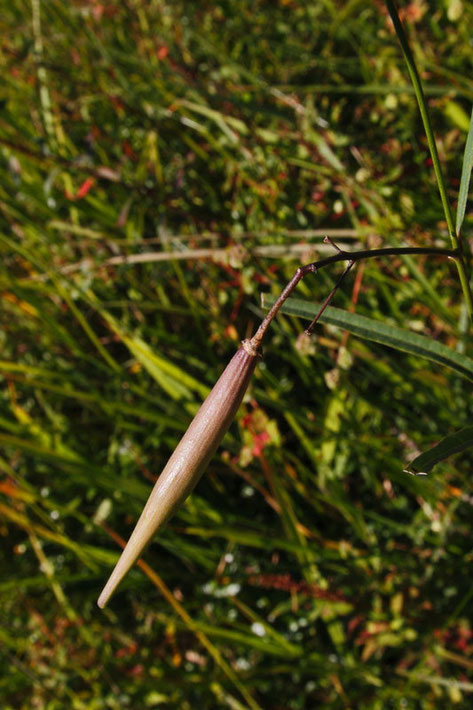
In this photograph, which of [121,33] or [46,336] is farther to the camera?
[121,33]

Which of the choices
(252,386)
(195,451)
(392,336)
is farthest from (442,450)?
(252,386)

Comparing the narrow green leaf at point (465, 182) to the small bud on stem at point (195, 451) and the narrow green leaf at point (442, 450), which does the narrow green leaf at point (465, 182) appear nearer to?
the small bud on stem at point (195, 451)

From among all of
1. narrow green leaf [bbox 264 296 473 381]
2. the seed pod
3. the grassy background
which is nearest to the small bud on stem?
the seed pod

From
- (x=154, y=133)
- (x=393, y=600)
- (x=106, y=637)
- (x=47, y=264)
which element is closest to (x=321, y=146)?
(x=154, y=133)

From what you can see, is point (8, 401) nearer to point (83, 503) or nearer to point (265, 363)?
point (83, 503)

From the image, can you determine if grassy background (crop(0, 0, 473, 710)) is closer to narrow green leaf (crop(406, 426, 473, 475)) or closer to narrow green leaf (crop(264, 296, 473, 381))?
narrow green leaf (crop(264, 296, 473, 381))

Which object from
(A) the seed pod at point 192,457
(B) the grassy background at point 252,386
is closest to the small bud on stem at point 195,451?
(A) the seed pod at point 192,457

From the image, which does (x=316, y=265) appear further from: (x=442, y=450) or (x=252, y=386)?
(x=252, y=386)
